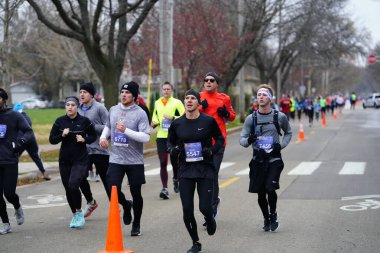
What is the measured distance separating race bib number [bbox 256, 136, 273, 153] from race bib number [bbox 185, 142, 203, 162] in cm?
128

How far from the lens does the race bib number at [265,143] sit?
898 cm

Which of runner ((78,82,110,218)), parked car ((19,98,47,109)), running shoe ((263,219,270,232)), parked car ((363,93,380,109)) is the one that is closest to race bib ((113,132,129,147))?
runner ((78,82,110,218))

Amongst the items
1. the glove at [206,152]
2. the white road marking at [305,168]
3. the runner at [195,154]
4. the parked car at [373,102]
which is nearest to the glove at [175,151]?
the runner at [195,154]

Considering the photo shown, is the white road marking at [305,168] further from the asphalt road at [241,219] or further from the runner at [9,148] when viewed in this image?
the runner at [9,148]

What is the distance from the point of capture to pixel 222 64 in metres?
39.8

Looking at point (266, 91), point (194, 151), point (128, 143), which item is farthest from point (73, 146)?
point (266, 91)

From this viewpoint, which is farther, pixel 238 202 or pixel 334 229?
pixel 238 202

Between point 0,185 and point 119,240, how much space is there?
2.65 meters

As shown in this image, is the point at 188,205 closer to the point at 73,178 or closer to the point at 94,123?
the point at 73,178

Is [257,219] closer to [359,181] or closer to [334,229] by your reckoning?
[334,229]

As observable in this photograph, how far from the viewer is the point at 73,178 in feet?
31.1

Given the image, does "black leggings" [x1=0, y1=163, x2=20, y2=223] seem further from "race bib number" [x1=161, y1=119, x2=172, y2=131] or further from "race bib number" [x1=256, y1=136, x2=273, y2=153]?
"race bib number" [x1=161, y1=119, x2=172, y2=131]

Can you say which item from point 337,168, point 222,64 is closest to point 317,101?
point 222,64

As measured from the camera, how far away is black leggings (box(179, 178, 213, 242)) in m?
7.86
